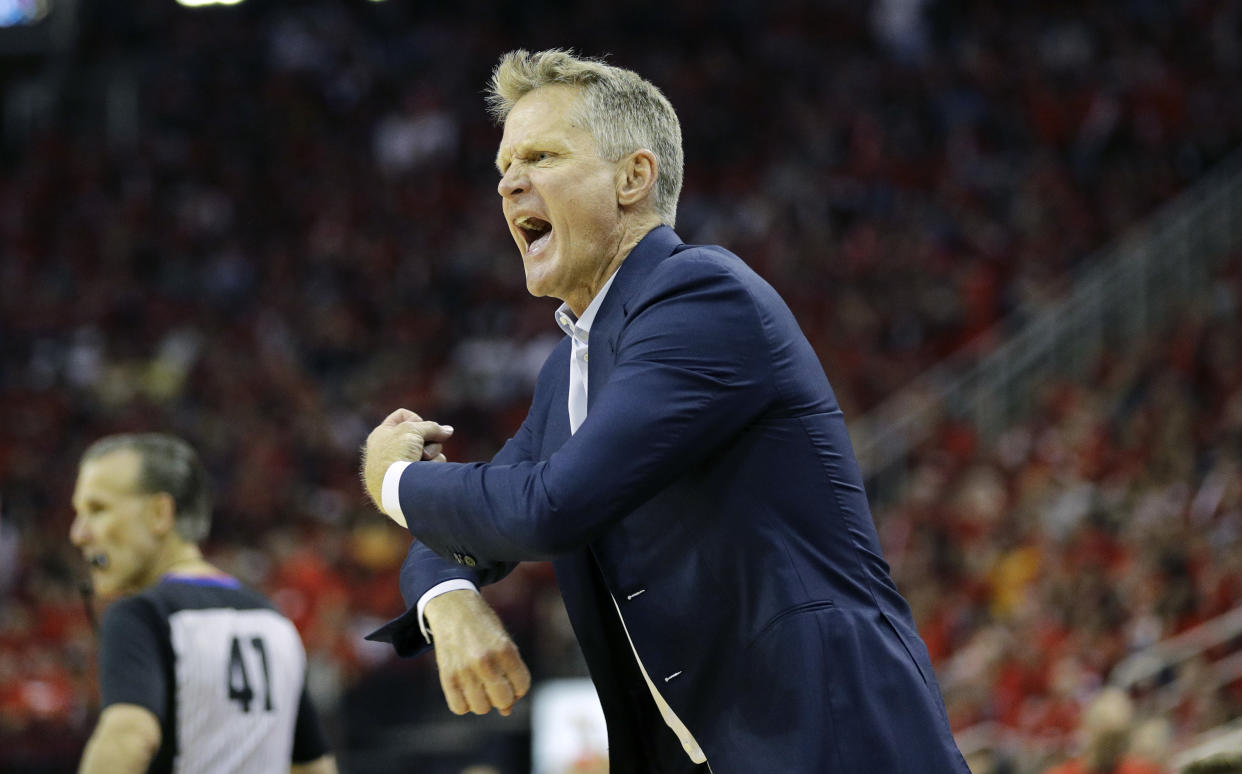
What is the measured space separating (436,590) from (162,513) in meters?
1.71

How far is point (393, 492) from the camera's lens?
92.0 inches

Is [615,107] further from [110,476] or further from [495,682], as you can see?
[110,476]

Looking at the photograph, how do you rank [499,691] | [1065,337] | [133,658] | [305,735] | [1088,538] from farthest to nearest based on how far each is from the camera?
[1065,337] → [1088,538] → [305,735] → [133,658] → [499,691]

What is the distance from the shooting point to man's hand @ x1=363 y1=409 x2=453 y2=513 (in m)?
2.41

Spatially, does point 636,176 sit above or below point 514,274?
below

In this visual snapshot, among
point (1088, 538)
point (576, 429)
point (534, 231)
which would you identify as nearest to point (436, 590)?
point (576, 429)

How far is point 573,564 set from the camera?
243 cm

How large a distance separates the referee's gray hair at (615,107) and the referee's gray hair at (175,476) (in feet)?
6.09

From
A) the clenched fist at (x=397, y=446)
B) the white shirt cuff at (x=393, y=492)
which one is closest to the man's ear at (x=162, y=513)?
the clenched fist at (x=397, y=446)

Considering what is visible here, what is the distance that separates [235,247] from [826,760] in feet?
52.7

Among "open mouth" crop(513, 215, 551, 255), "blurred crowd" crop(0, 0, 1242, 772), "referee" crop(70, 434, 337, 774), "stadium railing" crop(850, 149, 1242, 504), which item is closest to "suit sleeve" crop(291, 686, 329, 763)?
"referee" crop(70, 434, 337, 774)

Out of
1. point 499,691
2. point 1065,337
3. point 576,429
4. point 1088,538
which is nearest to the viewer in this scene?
point 499,691

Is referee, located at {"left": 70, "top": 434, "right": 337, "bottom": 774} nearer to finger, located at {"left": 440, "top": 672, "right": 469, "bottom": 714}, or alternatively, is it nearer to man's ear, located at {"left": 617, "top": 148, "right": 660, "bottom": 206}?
finger, located at {"left": 440, "top": 672, "right": 469, "bottom": 714}

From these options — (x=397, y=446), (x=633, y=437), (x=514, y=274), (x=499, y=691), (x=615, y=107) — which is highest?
(x=514, y=274)
